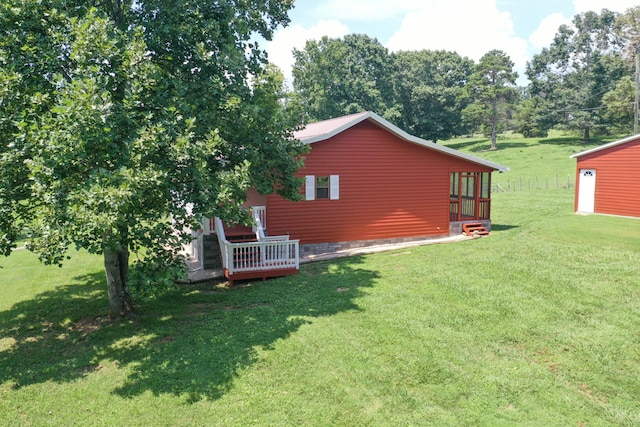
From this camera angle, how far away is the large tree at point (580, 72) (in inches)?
2244

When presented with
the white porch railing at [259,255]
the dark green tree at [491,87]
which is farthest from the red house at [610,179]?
the dark green tree at [491,87]

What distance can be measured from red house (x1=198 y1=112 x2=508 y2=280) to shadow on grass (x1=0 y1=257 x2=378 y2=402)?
3.09 m

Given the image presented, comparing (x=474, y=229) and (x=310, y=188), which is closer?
(x=310, y=188)

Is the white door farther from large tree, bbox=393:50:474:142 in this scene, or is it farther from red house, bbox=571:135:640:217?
large tree, bbox=393:50:474:142

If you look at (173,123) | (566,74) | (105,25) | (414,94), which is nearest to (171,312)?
(173,123)

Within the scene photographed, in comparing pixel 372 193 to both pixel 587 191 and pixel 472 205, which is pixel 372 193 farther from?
pixel 587 191

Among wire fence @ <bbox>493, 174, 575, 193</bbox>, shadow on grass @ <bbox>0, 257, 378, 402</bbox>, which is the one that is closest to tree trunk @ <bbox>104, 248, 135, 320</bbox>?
shadow on grass @ <bbox>0, 257, 378, 402</bbox>

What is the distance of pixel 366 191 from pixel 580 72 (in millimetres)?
62667

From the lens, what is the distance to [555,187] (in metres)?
35.0

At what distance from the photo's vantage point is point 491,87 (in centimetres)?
6231

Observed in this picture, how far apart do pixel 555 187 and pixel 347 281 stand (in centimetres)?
2954

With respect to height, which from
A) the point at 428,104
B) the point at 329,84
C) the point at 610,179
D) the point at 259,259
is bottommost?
the point at 259,259

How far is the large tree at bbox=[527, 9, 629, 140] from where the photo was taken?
187 feet

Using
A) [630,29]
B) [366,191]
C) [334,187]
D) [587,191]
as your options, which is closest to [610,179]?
[587,191]
